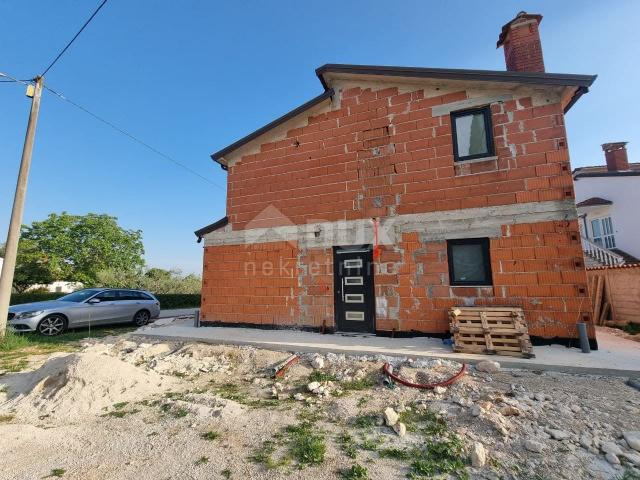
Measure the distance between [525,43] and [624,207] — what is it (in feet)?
50.0

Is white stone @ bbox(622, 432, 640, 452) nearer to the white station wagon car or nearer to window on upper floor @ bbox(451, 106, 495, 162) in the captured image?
window on upper floor @ bbox(451, 106, 495, 162)

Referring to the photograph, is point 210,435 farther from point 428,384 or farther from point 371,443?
point 428,384

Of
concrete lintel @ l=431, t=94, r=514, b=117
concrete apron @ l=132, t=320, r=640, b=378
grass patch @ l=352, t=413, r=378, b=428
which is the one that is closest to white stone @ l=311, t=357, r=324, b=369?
concrete apron @ l=132, t=320, r=640, b=378

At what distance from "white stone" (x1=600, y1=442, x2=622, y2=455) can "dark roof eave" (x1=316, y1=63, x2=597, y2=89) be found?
6.40 m

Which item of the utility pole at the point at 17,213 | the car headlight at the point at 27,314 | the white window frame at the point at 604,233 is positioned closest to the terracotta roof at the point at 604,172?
the white window frame at the point at 604,233

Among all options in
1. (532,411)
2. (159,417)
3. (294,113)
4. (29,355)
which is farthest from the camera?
(294,113)

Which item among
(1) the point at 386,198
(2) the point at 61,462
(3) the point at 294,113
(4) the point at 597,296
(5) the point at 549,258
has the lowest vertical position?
(2) the point at 61,462

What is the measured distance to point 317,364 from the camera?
539 centimetres

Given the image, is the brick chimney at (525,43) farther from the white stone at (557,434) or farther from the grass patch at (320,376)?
the grass patch at (320,376)

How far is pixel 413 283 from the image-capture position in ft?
23.2

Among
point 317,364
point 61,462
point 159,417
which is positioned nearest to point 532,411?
point 317,364

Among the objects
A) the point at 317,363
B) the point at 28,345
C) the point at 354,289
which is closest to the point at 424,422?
the point at 317,363

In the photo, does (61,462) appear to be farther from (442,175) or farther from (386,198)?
(442,175)

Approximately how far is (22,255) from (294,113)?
1023 inches
